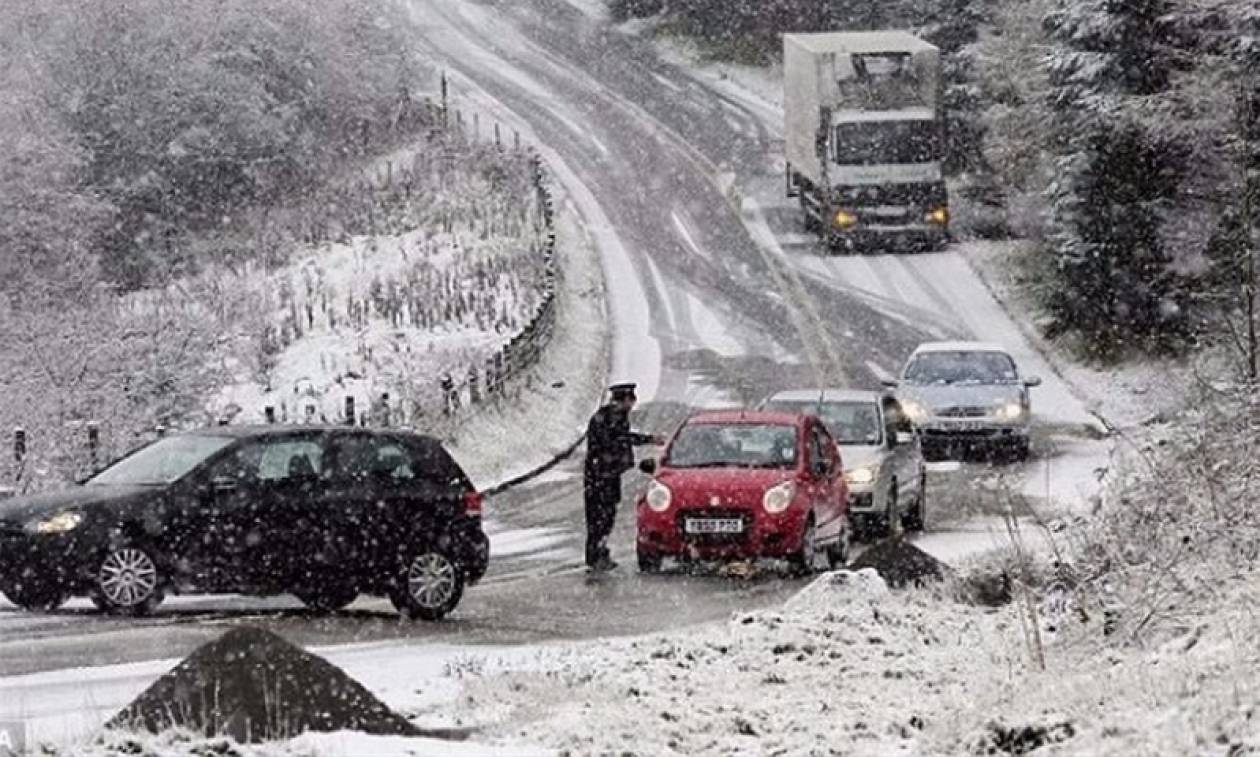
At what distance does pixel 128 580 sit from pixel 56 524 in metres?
0.70

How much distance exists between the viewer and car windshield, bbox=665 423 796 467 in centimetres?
2402

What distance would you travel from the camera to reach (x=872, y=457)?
27047mm

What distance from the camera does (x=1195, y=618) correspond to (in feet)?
46.0

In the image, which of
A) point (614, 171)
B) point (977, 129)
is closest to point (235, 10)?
point (614, 171)

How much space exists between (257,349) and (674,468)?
20.2 m

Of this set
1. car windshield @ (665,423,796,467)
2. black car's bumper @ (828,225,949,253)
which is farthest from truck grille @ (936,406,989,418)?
black car's bumper @ (828,225,949,253)

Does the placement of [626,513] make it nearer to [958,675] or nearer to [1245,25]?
[958,675]

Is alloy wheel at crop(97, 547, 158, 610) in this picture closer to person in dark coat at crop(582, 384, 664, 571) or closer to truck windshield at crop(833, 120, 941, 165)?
person in dark coat at crop(582, 384, 664, 571)

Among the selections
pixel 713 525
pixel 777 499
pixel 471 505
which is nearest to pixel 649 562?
pixel 713 525

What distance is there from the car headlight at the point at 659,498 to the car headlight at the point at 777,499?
89 centimetres

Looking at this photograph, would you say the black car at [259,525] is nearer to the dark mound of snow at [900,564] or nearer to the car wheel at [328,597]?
the car wheel at [328,597]

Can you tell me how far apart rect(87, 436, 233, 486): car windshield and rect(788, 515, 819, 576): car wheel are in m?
5.79

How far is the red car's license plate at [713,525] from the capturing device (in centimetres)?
2302

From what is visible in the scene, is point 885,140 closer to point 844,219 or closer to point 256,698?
point 844,219
